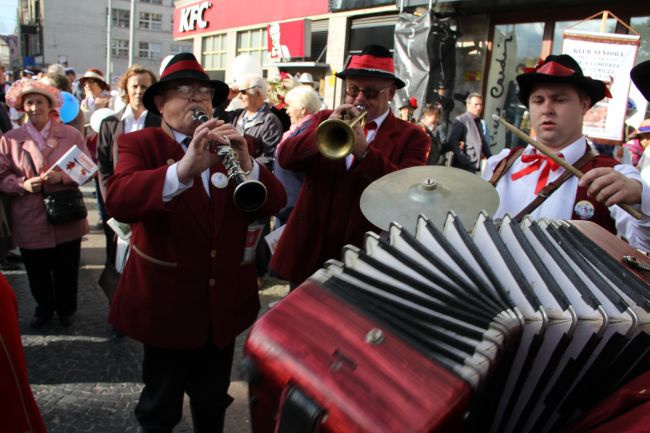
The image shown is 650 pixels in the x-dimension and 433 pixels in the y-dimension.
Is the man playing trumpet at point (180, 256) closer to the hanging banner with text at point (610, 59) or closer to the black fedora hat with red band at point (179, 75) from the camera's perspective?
the black fedora hat with red band at point (179, 75)

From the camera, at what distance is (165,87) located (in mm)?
2330

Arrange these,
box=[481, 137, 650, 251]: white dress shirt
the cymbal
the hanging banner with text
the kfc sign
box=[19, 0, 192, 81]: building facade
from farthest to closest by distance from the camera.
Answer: box=[19, 0, 192, 81]: building facade < the kfc sign < the hanging banner with text < box=[481, 137, 650, 251]: white dress shirt < the cymbal

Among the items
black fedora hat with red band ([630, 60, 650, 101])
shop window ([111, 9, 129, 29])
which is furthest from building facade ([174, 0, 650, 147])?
shop window ([111, 9, 129, 29])

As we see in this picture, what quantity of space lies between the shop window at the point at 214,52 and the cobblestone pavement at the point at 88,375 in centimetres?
1655

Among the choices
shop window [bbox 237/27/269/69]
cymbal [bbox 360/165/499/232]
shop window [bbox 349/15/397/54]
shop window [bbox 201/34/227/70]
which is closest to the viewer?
cymbal [bbox 360/165/499/232]

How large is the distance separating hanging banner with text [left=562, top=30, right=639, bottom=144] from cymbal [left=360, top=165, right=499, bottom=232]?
442cm

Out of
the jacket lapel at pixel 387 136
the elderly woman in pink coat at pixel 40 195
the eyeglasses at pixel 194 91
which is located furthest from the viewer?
the elderly woman in pink coat at pixel 40 195

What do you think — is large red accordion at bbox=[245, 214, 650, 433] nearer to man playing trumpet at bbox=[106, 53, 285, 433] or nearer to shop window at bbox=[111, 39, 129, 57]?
man playing trumpet at bbox=[106, 53, 285, 433]

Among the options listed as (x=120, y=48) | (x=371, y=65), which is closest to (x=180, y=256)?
(x=371, y=65)

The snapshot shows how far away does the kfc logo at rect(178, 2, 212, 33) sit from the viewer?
2036 centimetres

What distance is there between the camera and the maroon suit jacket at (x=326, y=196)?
104 inches

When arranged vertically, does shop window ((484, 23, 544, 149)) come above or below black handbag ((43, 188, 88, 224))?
above

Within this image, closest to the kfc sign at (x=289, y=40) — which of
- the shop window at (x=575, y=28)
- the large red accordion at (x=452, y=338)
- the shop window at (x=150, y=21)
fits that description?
the shop window at (x=575, y=28)

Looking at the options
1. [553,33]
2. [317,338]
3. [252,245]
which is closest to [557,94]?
[252,245]
